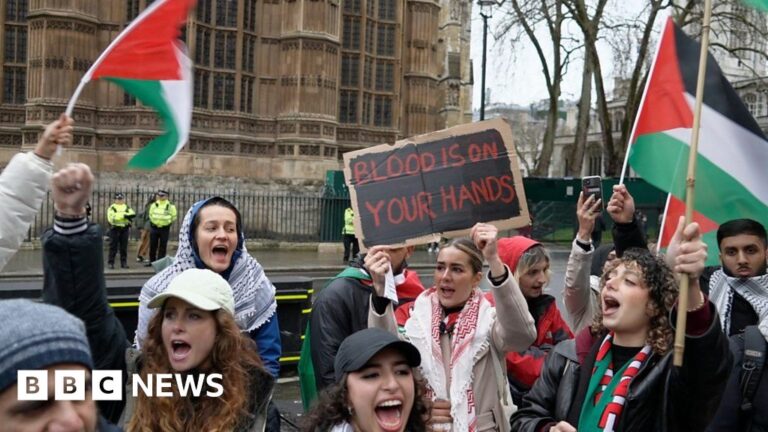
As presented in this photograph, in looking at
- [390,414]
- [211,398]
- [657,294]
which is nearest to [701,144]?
[657,294]

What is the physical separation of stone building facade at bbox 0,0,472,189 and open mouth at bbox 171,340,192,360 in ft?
65.7

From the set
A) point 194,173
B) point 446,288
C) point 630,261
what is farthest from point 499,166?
point 194,173

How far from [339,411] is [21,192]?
1388 mm

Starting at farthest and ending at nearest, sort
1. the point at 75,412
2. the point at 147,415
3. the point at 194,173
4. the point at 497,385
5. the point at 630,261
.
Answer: the point at 194,173 → the point at 497,385 → the point at 630,261 → the point at 147,415 → the point at 75,412

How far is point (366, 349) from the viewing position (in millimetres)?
2666

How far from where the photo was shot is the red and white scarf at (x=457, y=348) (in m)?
3.50

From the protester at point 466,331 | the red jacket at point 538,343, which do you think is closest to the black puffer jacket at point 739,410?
the protester at point 466,331

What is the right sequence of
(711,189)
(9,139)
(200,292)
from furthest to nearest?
(9,139) < (711,189) < (200,292)

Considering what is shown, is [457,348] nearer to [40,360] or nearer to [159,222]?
[40,360]

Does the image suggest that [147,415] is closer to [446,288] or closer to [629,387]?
[446,288]

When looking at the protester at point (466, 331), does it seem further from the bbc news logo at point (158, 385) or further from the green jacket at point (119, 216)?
the green jacket at point (119, 216)

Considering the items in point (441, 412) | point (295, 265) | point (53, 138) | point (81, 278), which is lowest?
point (295, 265)

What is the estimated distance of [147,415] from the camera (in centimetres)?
274

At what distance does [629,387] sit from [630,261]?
0.56m
